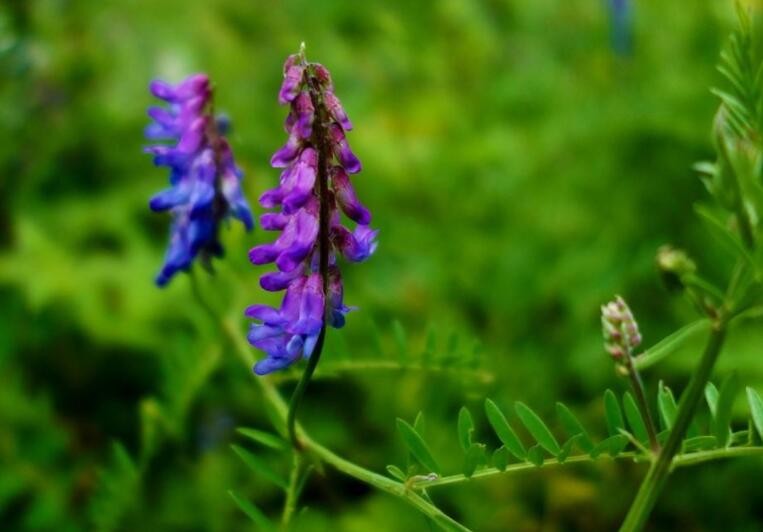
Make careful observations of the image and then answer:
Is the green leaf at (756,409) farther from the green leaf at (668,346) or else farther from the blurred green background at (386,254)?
the blurred green background at (386,254)

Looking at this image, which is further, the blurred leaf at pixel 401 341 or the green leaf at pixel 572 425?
the blurred leaf at pixel 401 341

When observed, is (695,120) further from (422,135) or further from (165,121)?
(165,121)

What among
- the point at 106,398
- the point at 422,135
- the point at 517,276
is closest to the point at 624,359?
the point at 517,276

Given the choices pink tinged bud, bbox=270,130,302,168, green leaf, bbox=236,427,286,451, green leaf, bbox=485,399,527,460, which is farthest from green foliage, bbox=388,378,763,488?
pink tinged bud, bbox=270,130,302,168

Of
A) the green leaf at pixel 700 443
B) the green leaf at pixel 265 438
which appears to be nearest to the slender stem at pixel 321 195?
the green leaf at pixel 265 438

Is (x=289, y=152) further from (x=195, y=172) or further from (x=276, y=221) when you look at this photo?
(x=195, y=172)

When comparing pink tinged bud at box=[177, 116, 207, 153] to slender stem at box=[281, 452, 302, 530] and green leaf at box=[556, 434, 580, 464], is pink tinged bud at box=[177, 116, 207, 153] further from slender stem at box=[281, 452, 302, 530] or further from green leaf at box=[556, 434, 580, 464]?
green leaf at box=[556, 434, 580, 464]
